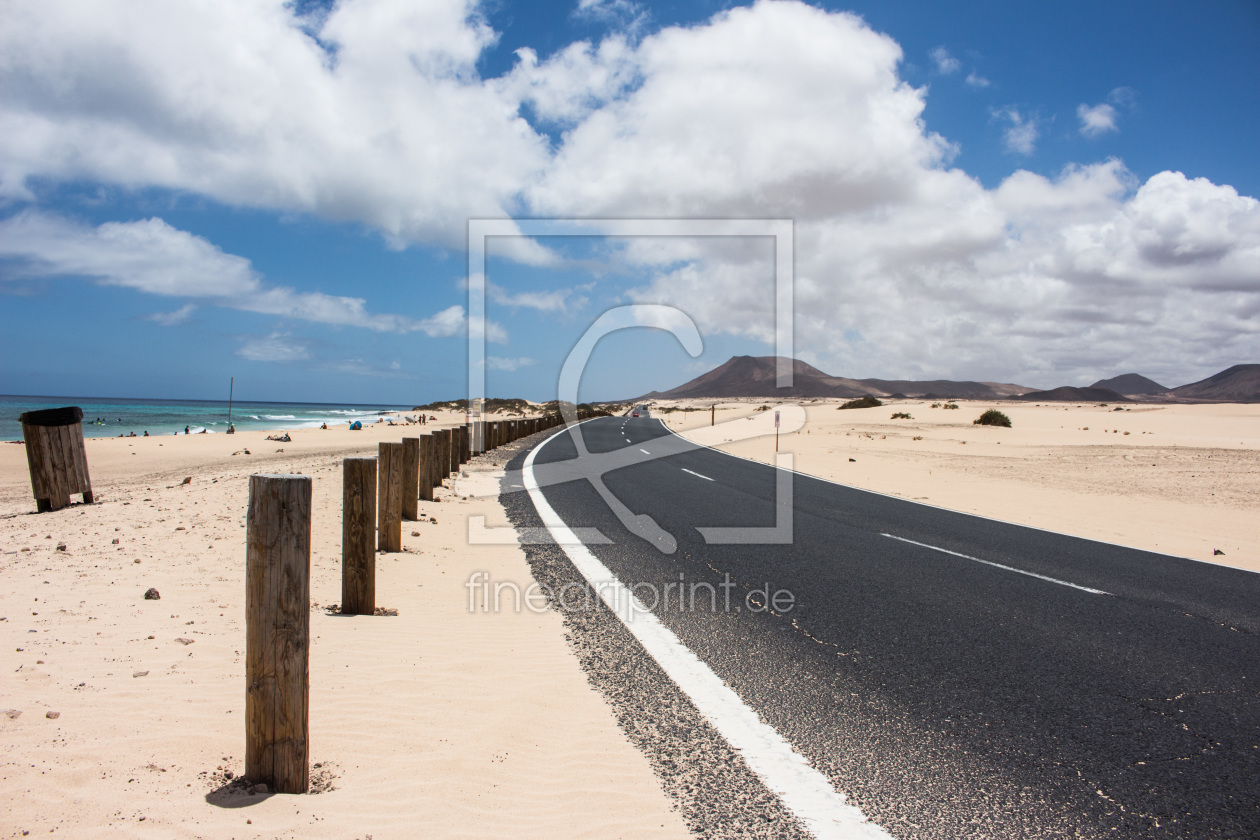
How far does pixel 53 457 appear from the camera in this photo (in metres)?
9.48

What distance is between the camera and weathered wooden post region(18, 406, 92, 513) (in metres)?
9.36

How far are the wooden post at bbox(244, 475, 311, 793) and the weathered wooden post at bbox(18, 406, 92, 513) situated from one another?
845 centimetres

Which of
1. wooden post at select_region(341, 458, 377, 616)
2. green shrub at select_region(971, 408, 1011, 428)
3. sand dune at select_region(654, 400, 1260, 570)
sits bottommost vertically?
sand dune at select_region(654, 400, 1260, 570)

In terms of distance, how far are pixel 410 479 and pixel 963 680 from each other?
6.76 m

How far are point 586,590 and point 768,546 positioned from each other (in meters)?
2.92

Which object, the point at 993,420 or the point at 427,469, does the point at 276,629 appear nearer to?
the point at 427,469

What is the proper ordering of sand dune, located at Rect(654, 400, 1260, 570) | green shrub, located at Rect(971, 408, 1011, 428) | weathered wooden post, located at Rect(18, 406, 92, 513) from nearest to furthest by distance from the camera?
weathered wooden post, located at Rect(18, 406, 92, 513), sand dune, located at Rect(654, 400, 1260, 570), green shrub, located at Rect(971, 408, 1011, 428)

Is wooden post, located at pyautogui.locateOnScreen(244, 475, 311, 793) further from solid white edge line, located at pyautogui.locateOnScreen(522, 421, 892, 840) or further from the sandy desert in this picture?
solid white edge line, located at pyautogui.locateOnScreen(522, 421, 892, 840)

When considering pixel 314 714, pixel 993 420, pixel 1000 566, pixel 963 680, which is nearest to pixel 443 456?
pixel 1000 566

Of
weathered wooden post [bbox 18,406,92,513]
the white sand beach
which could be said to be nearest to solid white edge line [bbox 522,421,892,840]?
the white sand beach

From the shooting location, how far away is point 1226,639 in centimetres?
532

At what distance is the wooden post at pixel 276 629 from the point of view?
2865 millimetres

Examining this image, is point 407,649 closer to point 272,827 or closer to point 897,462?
point 272,827

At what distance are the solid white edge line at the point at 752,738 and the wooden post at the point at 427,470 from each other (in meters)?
5.33
